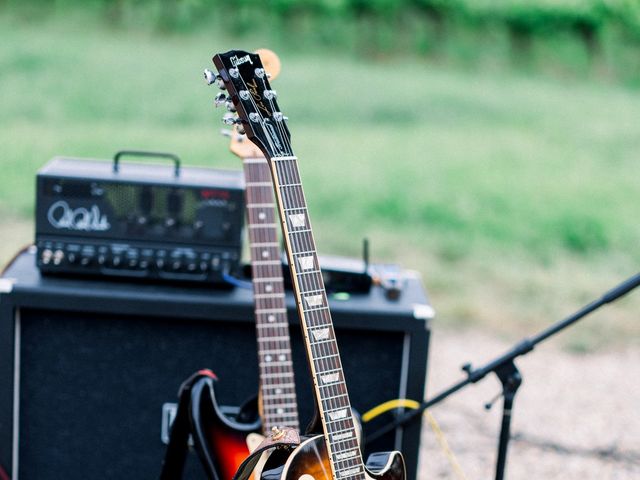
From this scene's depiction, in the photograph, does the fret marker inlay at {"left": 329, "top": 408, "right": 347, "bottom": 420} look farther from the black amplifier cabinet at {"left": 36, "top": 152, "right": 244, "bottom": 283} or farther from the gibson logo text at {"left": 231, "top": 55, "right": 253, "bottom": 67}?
the gibson logo text at {"left": 231, "top": 55, "right": 253, "bottom": 67}

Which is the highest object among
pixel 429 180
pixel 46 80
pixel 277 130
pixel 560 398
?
pixel 277 130

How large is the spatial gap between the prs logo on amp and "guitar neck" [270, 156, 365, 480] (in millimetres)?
717

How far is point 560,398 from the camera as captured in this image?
394cm

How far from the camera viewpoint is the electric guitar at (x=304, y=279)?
1.88m

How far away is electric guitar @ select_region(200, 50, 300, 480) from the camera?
2188 mm

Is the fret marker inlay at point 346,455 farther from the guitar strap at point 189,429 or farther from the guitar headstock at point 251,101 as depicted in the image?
the guitar headstock at point 251,101

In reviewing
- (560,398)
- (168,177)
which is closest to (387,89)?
(560,398)

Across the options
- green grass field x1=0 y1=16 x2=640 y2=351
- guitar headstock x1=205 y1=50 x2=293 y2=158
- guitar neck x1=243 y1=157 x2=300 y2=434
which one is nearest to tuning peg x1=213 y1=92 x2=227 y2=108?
guitar headstock x1=205 y1=50 x2=293 y2=158

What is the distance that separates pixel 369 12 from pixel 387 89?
20.1 inches

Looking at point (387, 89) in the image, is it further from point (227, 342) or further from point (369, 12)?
point (227, 342)

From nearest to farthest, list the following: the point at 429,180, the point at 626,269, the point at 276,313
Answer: the point at 276,313 < the point at 626,269 < the point at 429,180

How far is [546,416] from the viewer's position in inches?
148

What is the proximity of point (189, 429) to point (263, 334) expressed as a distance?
29 cm

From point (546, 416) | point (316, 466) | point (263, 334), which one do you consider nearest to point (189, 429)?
point (263, 334)
